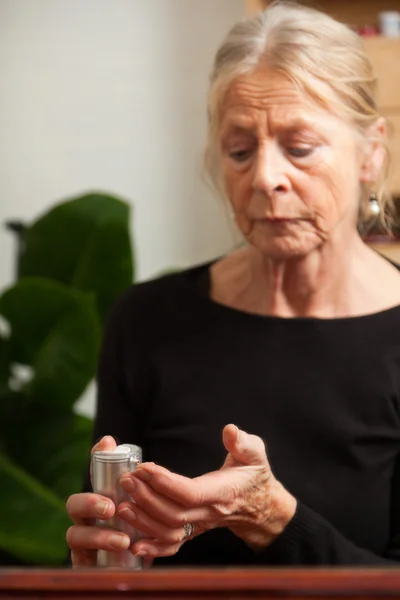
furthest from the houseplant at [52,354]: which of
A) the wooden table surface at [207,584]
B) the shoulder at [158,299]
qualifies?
the wooden table surface at [207,584]

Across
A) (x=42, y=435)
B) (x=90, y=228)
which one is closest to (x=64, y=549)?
(x=42, y=435)

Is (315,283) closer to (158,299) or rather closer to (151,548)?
(158,299)

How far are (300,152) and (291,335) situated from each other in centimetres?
18

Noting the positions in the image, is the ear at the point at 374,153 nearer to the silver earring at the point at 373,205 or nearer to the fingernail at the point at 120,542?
the silver earring at the point at 373,205

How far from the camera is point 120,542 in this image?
588 millimetres

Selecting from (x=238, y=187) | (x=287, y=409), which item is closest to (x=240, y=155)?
(x=238, y=187)

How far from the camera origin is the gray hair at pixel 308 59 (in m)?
0.80

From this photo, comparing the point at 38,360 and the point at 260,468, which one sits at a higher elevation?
the point at 260,468

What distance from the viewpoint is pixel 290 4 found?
0.90 metres

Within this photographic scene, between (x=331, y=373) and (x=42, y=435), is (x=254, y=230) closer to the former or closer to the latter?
(x=331, y=373)

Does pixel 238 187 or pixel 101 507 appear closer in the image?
pixel 101 507

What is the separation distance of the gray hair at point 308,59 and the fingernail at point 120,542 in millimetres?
439

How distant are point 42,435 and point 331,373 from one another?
2.53ft

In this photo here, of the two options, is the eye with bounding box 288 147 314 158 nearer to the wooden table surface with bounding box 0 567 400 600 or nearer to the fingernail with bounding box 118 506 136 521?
the fingernail with bounding box 118 506 136 521
